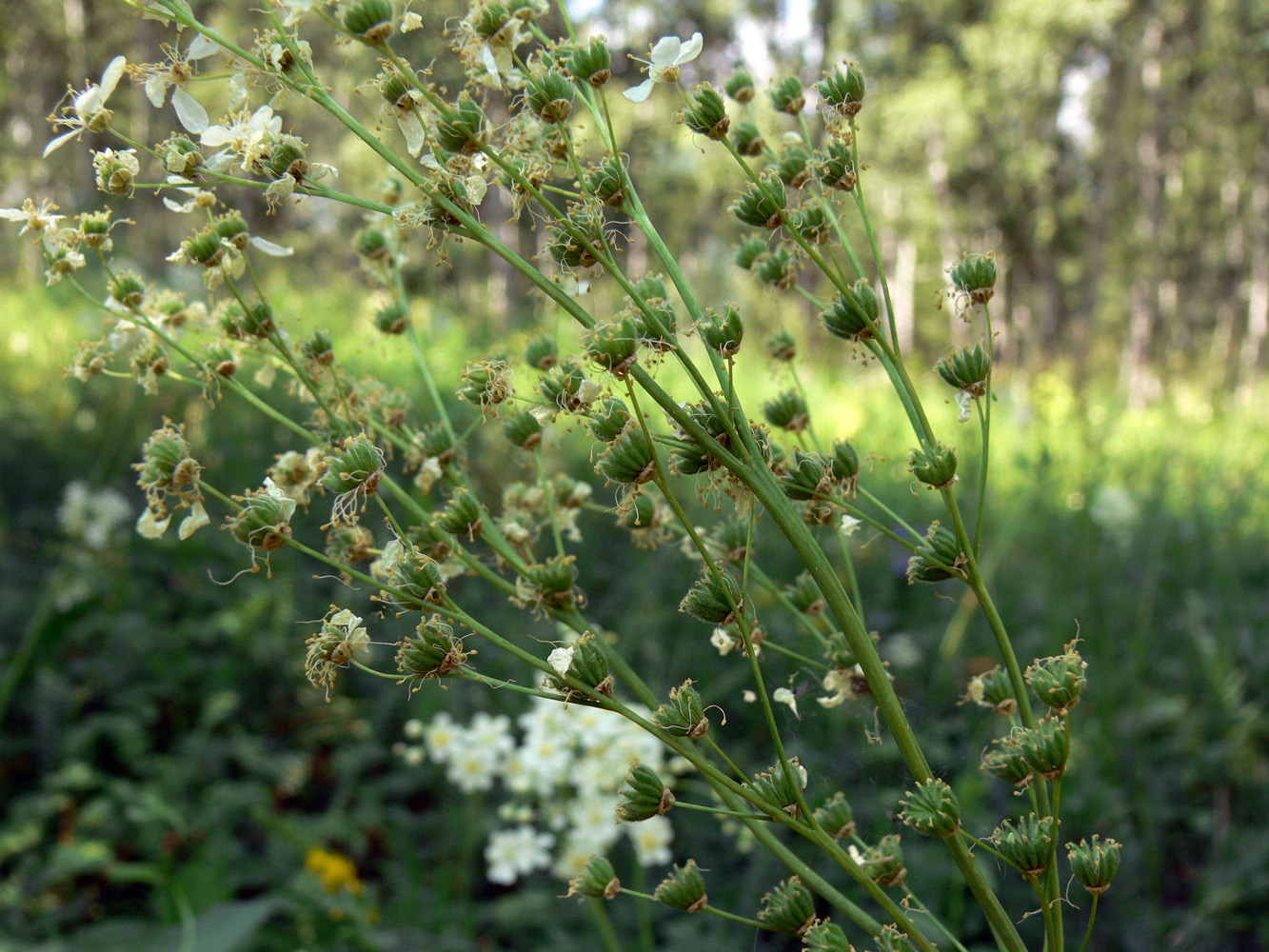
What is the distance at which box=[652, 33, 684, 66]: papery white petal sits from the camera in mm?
563

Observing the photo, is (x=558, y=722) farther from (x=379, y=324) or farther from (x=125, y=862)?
(x=125, y=862)

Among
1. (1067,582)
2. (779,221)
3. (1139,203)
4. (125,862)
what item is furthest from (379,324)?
(1139,203)

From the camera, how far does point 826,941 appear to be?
1.69 ft

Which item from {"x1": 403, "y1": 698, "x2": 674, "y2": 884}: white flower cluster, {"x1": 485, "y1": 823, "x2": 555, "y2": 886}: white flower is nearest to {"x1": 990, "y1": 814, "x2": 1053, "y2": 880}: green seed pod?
{"x1": 403, "y1": 698, "x2": 674, "y2": 884}: white flower cluster

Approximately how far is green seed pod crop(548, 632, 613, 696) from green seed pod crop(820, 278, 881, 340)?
27 cm

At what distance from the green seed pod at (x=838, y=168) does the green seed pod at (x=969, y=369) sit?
0.14 m

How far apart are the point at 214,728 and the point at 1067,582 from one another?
3.29m

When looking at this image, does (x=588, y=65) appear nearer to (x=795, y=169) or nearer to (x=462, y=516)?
(x=795, y=169)

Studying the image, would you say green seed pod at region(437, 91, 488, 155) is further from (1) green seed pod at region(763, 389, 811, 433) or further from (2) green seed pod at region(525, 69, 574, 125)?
(1) green seed pod at region(763, 389, 811, 433)

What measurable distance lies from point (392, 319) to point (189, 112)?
225 millimetres

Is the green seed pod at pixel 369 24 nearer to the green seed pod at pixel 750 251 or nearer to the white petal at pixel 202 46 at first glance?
the white petal at pixel 202 46

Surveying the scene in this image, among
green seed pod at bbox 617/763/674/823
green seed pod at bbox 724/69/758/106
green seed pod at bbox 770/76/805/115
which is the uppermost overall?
green seed pod at bbox 724/69/758/106

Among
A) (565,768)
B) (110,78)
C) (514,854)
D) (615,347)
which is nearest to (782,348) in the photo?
(615,347)

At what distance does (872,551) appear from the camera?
3.72 m
